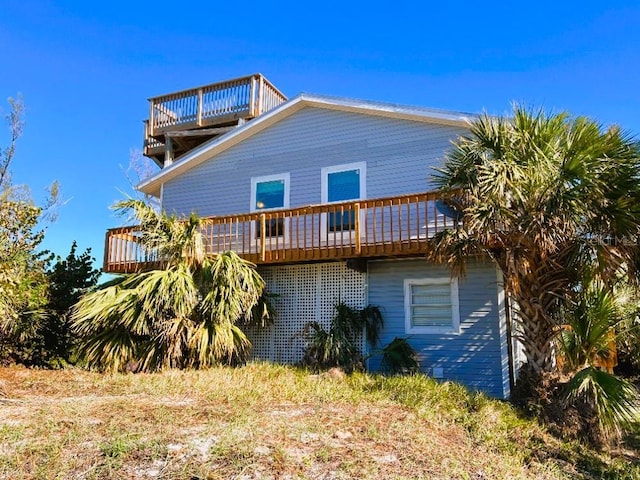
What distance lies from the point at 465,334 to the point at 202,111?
10980 millimetres

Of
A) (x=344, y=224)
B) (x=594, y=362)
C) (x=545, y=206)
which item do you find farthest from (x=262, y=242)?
(x=594, y=362)

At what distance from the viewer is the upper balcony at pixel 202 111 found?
614 inches

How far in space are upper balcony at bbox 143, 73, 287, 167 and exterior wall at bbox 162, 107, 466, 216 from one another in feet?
7.58

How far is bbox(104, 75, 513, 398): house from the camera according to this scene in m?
10.1

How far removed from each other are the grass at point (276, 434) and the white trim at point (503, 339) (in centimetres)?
223

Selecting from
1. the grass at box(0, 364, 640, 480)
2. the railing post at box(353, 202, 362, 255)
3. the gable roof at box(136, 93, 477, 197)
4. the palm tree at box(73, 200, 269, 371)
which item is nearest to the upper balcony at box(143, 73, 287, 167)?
the gable roof at box(136, 93, 477, 197)

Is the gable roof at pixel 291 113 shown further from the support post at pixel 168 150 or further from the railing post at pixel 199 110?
the railing post at pixel 199 110

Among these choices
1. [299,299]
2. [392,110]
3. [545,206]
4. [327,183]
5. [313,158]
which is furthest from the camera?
[313,158]

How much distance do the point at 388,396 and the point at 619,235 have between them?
3.91m

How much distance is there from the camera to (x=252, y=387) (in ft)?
25.4

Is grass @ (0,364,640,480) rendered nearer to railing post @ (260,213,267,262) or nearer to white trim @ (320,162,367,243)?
railing post @ (260,213,267,262)

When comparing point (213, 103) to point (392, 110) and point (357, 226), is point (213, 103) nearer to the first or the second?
point (392, 110)

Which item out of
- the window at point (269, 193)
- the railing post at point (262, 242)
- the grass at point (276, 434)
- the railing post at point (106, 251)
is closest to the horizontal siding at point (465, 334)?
the grass at point (276, 434)

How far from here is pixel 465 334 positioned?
10203 millimetres
